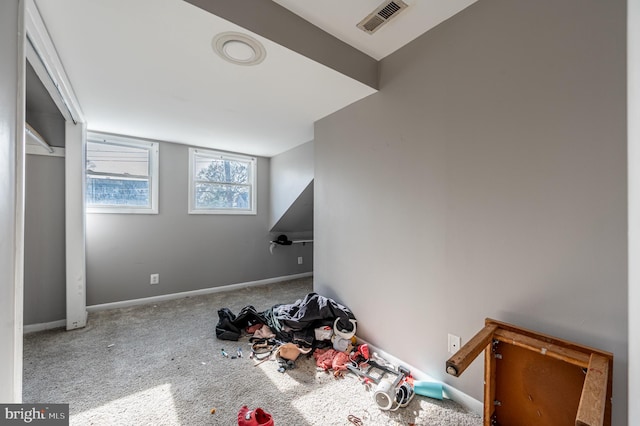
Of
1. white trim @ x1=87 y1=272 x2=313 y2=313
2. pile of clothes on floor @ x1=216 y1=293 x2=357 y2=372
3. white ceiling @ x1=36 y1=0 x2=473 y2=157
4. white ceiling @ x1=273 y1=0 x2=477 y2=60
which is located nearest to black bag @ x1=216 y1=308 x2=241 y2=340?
pile of clothes on floor @ x1=216 y1=293 x2=357 y2=372

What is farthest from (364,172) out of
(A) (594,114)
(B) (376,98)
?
(A) (594,114)

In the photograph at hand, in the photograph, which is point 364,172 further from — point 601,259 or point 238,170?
point 238,170

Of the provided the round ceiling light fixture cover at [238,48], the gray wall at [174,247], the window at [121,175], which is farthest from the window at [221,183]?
the round ceiling light fixture cover at [238,48]

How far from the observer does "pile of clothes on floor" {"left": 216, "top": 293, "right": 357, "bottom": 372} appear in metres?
2.00

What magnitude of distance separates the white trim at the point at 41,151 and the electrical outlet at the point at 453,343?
12.7ft

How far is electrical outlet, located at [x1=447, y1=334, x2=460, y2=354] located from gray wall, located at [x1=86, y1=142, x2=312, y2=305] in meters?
3.21

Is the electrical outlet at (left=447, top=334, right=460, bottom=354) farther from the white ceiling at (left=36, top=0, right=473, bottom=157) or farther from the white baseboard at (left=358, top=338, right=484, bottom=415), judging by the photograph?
the white ceiling at (left=36, top=0, right=473, bottom=157)

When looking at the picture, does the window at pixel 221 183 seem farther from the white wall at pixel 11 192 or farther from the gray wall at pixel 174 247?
the white wall at pixel 11 192

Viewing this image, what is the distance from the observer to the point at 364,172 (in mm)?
2164

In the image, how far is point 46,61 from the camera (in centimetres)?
154

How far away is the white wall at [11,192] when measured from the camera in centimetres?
91

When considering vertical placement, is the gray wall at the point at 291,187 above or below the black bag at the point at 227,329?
above

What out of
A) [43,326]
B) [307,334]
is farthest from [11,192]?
[43,326]

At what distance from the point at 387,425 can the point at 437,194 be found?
135 centimetres
